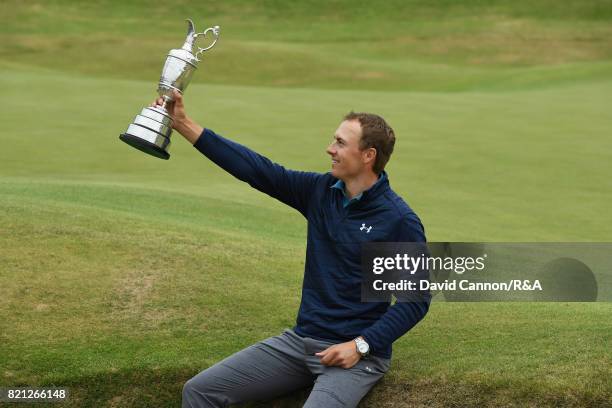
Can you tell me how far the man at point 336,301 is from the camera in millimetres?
5371

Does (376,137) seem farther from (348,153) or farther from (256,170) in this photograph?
(256,170)

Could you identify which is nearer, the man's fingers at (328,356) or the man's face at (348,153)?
the man's fingers at (328,356)

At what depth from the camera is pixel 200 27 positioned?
4253 cm

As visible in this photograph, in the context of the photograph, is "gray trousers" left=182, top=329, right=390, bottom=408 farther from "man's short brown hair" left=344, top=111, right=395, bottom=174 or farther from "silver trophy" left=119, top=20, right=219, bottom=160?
"silver trophy" left=119, top=20, right=219, bottom=160

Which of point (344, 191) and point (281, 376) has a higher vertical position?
point (344, 191)

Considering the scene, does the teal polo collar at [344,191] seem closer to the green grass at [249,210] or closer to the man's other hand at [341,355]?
the man's other hand at [341,355]

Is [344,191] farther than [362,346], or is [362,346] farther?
[344,191]

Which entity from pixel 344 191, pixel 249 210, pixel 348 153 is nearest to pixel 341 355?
pixel 344 191

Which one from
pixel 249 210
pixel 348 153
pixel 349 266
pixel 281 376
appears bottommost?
pixel 281 376

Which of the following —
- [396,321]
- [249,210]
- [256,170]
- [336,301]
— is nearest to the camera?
[396,321]

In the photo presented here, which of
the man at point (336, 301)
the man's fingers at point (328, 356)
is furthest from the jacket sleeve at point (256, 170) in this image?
the man's fingers at point (328, 356)

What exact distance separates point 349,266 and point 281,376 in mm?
743

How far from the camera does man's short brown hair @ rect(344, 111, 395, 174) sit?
5.58m

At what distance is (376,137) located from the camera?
5.58 metres
